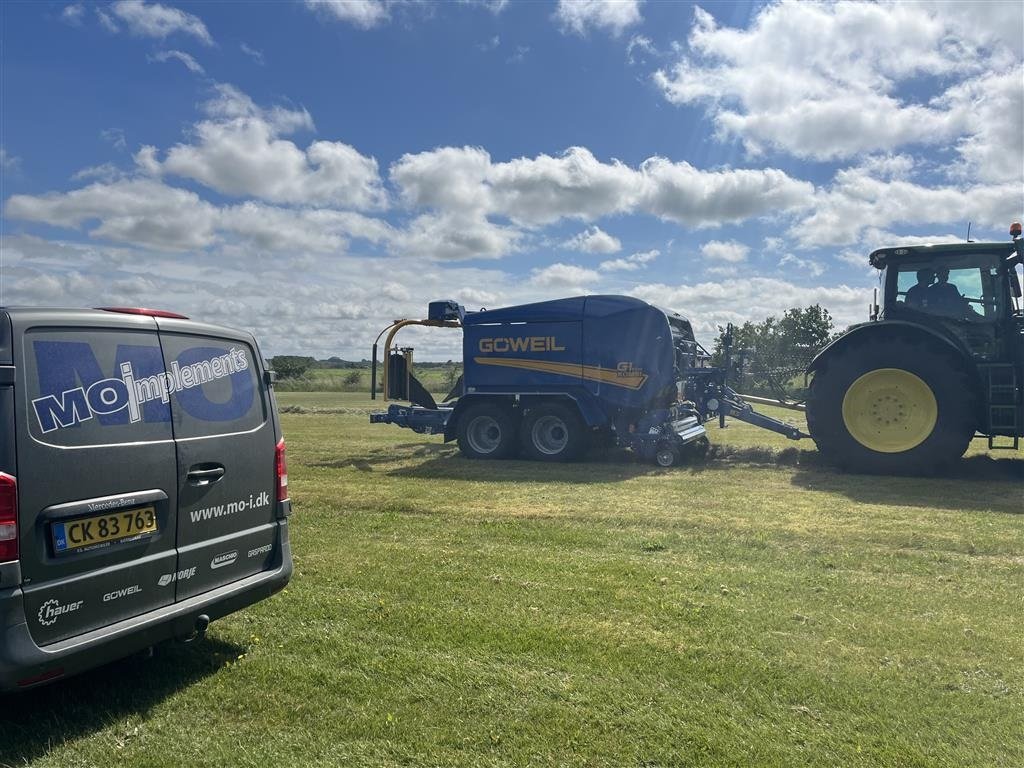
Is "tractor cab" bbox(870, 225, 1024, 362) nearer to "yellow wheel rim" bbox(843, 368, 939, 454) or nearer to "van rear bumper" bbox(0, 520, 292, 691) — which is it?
"yellow wheel rim" bbox(843, 368, 939, 454)

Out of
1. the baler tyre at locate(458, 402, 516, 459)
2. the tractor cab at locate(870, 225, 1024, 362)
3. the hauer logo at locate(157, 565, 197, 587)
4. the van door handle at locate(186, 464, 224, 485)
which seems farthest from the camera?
the baler tyre at locate(458, 402, 516, 459)

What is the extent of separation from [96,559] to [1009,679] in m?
4.57

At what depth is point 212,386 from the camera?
163 inches

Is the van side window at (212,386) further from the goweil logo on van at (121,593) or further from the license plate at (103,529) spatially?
the goweil logo on van at (121,593)

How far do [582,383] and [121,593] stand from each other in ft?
30.9

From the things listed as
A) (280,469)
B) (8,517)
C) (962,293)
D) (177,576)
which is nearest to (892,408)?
(962,293)

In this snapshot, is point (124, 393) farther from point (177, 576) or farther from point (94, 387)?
point (177, 576)

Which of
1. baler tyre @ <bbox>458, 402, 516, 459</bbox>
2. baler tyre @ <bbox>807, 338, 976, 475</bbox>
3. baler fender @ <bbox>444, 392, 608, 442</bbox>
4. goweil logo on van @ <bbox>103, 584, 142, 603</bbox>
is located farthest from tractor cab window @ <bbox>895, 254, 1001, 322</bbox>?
goweil logo on van @ <bbox>103, 584, 142, 603</bbox>

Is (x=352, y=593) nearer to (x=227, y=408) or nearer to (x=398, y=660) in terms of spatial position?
(x=398, y=660)

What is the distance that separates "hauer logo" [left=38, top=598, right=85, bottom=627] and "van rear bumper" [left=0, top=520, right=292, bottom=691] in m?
0.08

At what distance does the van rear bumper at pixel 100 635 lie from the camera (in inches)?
119

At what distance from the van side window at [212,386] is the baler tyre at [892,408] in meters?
8.48

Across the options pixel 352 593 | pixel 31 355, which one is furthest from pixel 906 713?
pixel 31 355

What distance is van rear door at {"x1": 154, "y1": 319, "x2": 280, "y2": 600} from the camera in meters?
3.86
